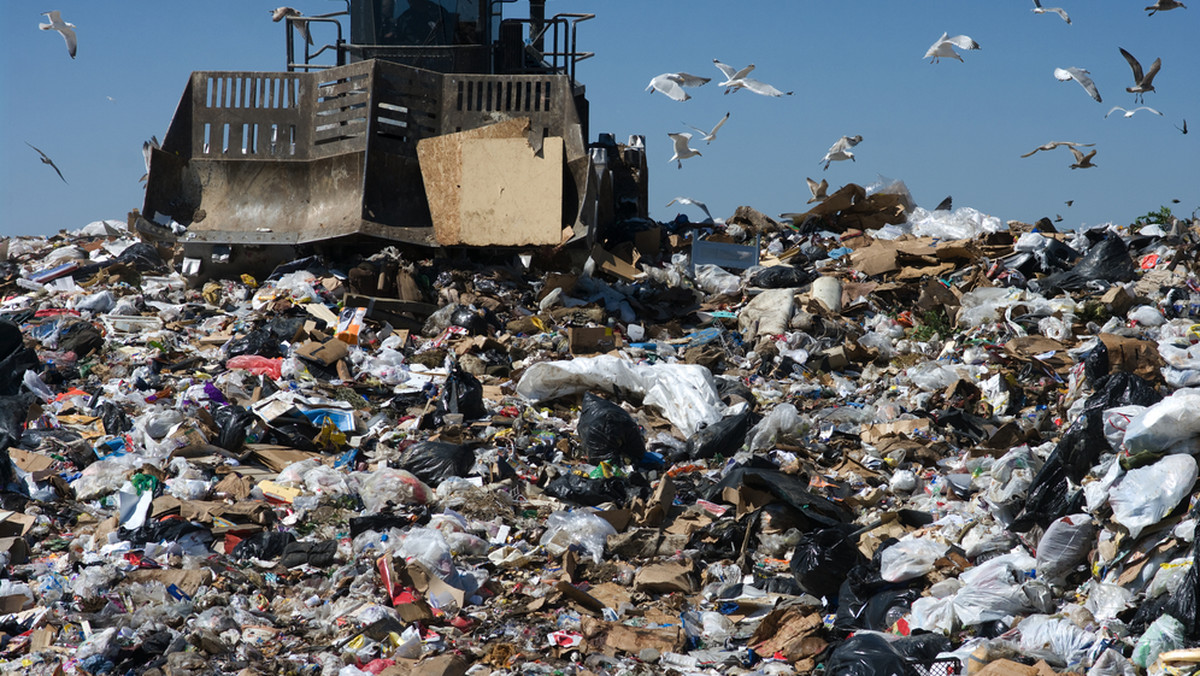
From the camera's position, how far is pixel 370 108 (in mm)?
7797

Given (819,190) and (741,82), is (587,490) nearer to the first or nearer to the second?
(741,82)

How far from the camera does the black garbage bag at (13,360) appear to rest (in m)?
5.76

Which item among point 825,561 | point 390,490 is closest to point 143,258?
point 390,490

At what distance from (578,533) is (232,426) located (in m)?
2.02

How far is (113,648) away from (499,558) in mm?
1430

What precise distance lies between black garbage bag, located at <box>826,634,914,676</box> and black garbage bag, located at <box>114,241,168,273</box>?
7180mm

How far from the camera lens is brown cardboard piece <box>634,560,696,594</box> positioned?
3914 millimetres

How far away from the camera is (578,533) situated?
4.24 m

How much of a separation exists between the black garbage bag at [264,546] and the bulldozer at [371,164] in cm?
378

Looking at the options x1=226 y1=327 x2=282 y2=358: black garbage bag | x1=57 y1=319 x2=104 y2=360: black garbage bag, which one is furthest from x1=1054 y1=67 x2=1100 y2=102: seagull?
x1=57 y1=319 x2=104 y2=360: black garbage bag

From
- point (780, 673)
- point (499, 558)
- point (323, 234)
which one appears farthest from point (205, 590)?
point (323, 234)

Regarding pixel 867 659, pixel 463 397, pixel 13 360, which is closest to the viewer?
pixel 867 659

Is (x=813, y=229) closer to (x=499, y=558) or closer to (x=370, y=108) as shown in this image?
(x=370, y=108)

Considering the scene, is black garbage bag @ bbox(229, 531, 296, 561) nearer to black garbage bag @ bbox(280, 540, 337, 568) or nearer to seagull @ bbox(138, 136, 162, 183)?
black garbage bag @ bbox(280, 540, 337, 568)
